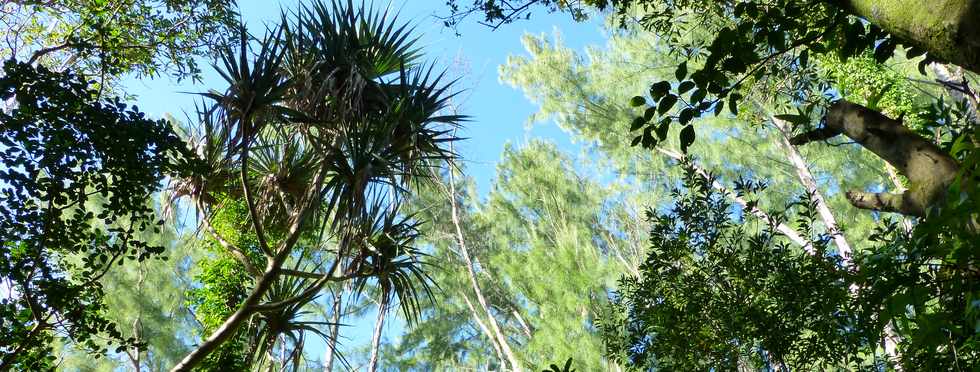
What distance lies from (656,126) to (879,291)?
790 mm

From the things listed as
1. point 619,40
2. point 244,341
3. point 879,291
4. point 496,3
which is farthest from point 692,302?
point 619,40

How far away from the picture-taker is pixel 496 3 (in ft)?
12.4

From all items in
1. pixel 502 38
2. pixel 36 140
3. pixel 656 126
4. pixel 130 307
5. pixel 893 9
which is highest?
pixel 502 38

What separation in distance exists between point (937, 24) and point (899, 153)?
0.55 meters

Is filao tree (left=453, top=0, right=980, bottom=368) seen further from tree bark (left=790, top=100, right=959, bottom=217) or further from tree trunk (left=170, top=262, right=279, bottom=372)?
tree trunk (left=170, top=262, right=279, bottom=372)

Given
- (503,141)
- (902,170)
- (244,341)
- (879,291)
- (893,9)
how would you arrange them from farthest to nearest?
(503,141)
(244,341)
(902,170)
(893,9)
(879,291)

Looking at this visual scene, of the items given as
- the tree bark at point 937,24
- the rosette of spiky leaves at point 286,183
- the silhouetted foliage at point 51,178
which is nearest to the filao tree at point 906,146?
the tree bark at point 937,24

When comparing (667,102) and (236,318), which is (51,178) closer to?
(236,318)

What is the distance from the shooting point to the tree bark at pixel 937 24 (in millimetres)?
1036

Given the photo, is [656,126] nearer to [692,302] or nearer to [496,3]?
[692,302]

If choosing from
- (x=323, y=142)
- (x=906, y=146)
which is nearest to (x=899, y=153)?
(x=906, y=146)

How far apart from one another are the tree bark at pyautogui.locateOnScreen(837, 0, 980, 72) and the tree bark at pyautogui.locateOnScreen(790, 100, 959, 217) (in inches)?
14.4

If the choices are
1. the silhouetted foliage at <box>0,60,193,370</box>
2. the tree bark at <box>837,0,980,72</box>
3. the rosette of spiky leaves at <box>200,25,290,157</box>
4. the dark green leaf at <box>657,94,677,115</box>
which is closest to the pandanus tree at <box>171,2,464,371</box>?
the rosette of spiky leaves at <box>200,25,290,157</box>

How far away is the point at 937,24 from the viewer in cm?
107
